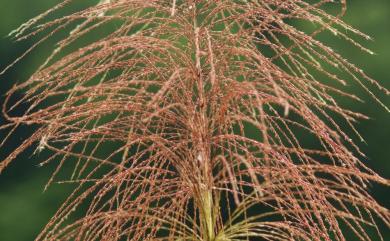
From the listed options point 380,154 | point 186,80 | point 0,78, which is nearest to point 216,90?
point 186,80

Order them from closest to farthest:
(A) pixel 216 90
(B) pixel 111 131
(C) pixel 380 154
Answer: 1. (A) pixel 216 90
2. (B) pixel 111 131
3. (C) pixel 380 154

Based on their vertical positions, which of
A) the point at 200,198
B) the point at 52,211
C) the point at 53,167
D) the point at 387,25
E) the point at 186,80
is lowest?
the point at 52,211

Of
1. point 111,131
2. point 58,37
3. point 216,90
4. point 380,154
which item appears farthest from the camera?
point 58,37

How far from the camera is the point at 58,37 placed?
4.96 meters

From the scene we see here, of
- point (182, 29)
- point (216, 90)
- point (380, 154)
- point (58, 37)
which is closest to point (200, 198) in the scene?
point (216, 90)

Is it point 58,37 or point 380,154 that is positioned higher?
point 58,37

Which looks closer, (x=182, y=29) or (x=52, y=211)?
(x=182, y=29)

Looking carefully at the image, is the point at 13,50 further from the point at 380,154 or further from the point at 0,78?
the point at 380,154

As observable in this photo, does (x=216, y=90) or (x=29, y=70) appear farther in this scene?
(x=29, y=70)

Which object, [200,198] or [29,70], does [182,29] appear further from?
[29,70]

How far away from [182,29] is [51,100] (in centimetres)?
321

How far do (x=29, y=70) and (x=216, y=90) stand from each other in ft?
11.4

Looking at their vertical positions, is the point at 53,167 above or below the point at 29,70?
below

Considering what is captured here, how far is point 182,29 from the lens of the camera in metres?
1.64
